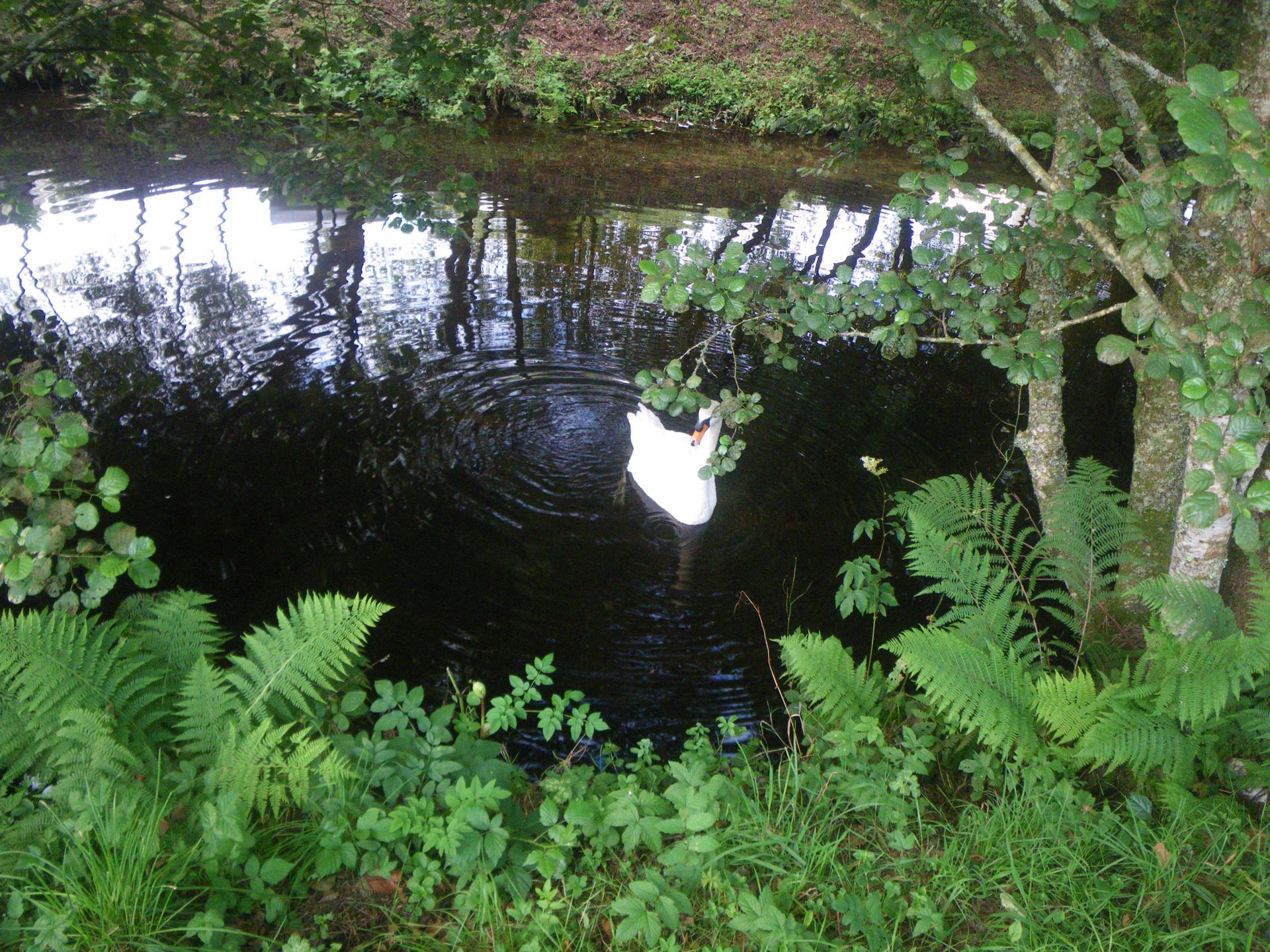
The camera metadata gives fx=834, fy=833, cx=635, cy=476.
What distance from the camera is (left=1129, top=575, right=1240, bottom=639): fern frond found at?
2979mm

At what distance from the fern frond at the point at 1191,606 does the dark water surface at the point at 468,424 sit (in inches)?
70.9

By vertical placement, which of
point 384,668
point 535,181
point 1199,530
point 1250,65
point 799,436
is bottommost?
point 384,668

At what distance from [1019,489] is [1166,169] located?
4227 mm

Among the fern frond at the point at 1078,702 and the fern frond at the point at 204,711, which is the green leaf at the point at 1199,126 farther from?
the fern frond at the point at 204,711

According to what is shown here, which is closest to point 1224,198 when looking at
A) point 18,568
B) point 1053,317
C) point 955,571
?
point 1053,317

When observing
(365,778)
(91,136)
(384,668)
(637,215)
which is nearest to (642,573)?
(384,668)

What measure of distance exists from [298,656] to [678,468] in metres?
2.90

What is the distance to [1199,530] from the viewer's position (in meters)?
3.25

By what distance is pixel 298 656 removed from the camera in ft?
9.67

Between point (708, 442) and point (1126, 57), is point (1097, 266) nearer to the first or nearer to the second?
point (1126, 57)

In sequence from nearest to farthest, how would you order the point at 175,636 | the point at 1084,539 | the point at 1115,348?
1. the point at 1115,348
2. the point at 175,636
3. the point at 1084,539

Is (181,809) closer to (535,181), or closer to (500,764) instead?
(500,764)

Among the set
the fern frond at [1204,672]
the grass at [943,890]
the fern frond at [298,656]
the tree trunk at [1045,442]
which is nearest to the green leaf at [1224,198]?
A: the fern frond at [1204,672]

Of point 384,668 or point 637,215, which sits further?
point 637,215
